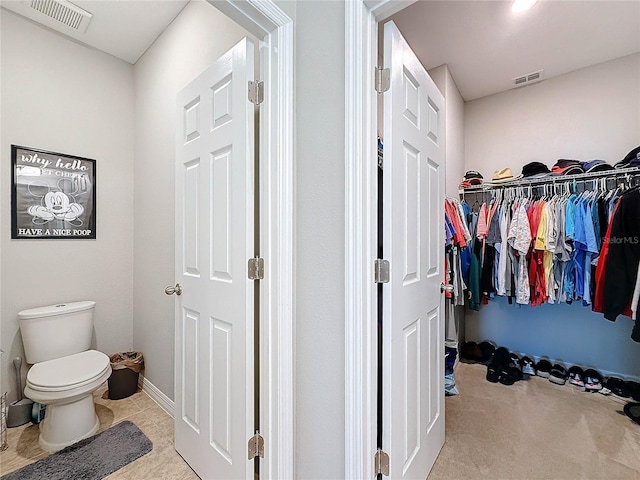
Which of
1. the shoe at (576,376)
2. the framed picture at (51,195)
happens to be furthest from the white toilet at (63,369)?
the shoe at (576,376)

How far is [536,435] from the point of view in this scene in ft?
5.74

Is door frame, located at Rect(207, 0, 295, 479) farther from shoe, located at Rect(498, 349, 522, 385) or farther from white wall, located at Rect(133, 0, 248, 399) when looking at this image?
shoe, located at Rect(498, 349, 522, 385)

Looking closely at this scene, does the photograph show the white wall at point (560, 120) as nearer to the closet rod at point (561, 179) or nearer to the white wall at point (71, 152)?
the closet rod at point (561, 179)

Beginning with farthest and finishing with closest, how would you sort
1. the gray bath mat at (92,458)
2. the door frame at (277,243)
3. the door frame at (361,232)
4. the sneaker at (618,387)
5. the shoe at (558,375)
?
the shoe at (558,375)
the sneaker at (618,387)
the gray bath mat at (92,458)
the door frame at (277,243)
the door frame at (361,232)

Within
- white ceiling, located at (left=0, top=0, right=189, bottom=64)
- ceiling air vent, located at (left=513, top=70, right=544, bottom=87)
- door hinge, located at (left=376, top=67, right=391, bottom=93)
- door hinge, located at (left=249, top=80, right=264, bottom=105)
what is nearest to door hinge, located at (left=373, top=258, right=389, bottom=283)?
door hinge, located at (left=376, top=67, right=391, bottom=93)

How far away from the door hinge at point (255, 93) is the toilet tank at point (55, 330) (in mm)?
1972

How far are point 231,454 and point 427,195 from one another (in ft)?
4.84

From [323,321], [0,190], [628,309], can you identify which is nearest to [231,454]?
[323,321]

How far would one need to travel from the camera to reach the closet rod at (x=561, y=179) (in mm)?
2121

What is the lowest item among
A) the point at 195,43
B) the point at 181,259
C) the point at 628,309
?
the point at 628,309

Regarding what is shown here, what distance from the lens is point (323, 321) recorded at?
1.15m

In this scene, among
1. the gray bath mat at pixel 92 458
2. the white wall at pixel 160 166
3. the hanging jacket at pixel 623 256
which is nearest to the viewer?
the gray bath mat at pixel 92 458

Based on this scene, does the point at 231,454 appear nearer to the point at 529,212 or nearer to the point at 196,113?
the point at 196,113

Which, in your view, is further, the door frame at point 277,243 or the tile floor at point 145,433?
the tile floor at point 145,433
